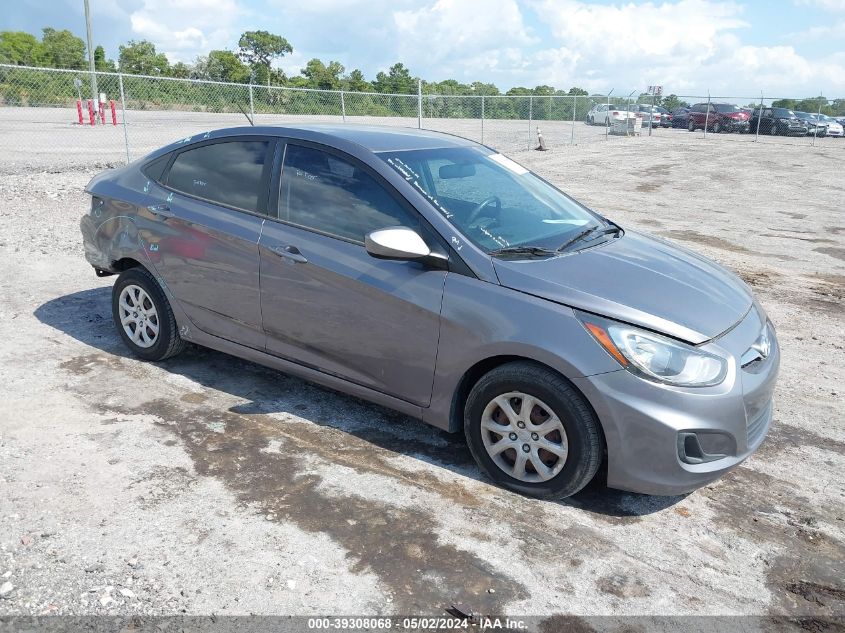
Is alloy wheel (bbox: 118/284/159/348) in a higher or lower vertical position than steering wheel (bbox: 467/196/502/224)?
lower

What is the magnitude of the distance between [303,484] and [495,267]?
58.0 inches

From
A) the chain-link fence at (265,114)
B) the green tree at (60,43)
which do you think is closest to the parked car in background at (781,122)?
the chain-link fence at (265,114)

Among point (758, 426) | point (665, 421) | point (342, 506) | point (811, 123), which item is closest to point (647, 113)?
point (811, 123)

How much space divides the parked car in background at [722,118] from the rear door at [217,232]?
1437 inches

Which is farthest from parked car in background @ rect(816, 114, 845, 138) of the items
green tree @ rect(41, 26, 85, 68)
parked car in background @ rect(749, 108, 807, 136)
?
green tree @ rect(41, 26, 85, 68)

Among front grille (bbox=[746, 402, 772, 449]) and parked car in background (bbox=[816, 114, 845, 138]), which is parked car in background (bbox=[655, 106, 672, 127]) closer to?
parked car in background (bbox=[816, 114, 845, 138])

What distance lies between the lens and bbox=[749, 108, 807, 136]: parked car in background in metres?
35.3

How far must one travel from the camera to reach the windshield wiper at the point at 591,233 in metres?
4.14

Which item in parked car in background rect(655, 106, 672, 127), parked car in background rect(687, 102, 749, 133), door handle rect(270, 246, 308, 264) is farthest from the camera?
parked car in background rect(655, 106, 672, 127)

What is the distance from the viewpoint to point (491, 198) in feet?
14.4

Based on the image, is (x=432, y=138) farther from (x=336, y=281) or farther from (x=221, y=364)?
(x=221, y=364)

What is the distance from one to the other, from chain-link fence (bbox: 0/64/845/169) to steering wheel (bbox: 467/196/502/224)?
12.5 m

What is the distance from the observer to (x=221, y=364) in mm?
5426

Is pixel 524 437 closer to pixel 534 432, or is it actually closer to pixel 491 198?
pixel 534 432
